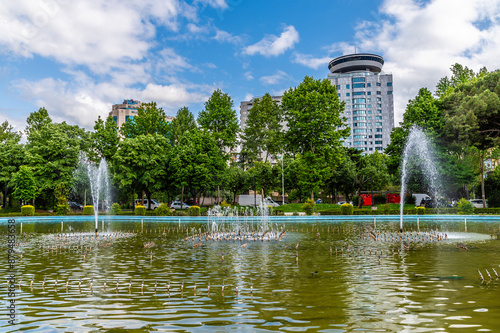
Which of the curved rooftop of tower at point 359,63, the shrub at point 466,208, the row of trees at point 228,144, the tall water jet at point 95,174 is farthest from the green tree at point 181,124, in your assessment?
the curved rooftop of tower at point 359,63

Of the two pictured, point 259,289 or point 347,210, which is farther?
point 347,210

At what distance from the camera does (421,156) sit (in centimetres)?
4406

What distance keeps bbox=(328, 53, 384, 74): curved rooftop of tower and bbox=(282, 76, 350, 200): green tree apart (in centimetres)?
9684

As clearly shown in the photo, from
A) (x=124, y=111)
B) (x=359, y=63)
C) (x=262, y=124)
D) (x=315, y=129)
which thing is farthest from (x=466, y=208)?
(x=124, y=111)

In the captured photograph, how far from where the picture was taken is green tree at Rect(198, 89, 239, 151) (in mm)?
57062

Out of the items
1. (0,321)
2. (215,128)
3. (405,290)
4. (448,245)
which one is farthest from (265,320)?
(215,128)

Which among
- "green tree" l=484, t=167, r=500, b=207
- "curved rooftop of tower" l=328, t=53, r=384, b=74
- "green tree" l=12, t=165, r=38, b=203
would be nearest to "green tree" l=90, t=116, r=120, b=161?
"green tree" l=12, t=165, r=38, b=203

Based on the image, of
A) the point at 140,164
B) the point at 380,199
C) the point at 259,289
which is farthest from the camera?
the point at 380,199

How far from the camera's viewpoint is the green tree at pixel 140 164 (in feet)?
152

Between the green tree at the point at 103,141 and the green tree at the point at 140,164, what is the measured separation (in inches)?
238

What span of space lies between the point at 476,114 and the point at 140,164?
38.2 m

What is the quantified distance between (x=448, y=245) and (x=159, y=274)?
13731 mm

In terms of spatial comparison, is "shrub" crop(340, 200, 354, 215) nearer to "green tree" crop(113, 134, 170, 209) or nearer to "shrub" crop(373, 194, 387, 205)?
"shrub" crop(373, 194, 387, 205)

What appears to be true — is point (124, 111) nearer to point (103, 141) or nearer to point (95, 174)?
point (103, 141)
